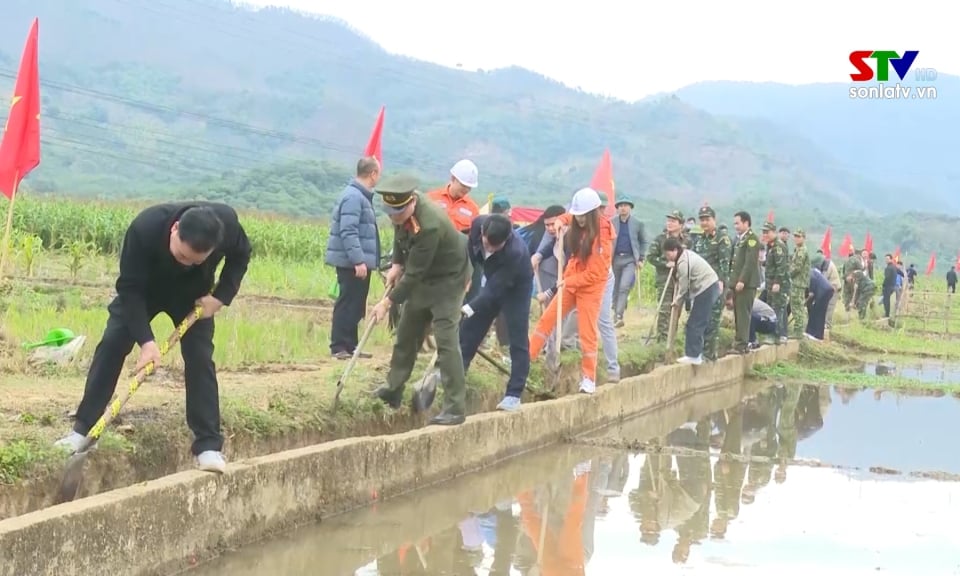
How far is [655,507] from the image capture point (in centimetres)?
663

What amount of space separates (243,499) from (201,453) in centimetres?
28

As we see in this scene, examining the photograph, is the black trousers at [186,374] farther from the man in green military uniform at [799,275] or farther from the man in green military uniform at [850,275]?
the man in green military uniform at [850,275]

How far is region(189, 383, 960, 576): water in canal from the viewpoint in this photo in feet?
17.3

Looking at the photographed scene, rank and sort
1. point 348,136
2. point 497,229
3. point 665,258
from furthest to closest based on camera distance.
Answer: point 348,136 < point 665,258 < point 497,229

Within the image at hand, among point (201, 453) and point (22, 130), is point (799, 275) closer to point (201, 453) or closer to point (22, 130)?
point (22, 130)

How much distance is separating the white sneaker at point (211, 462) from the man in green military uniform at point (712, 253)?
828cm

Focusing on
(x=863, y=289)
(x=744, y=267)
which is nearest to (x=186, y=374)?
(x=744, y=267)

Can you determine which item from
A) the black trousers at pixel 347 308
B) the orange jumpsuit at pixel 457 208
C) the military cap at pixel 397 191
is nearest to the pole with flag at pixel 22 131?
the black trousers at pixel 347 308

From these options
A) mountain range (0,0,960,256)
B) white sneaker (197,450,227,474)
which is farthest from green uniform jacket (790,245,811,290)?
mountain range (0,0,960,256)

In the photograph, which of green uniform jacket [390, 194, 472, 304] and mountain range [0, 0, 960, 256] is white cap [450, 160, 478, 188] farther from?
mountain range [0, 0, 960, 256]

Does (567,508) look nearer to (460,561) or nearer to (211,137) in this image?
(460,561)

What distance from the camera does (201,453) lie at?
4.95 metres

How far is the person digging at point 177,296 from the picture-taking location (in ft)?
15.5

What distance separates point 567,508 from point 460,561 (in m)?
1.33
